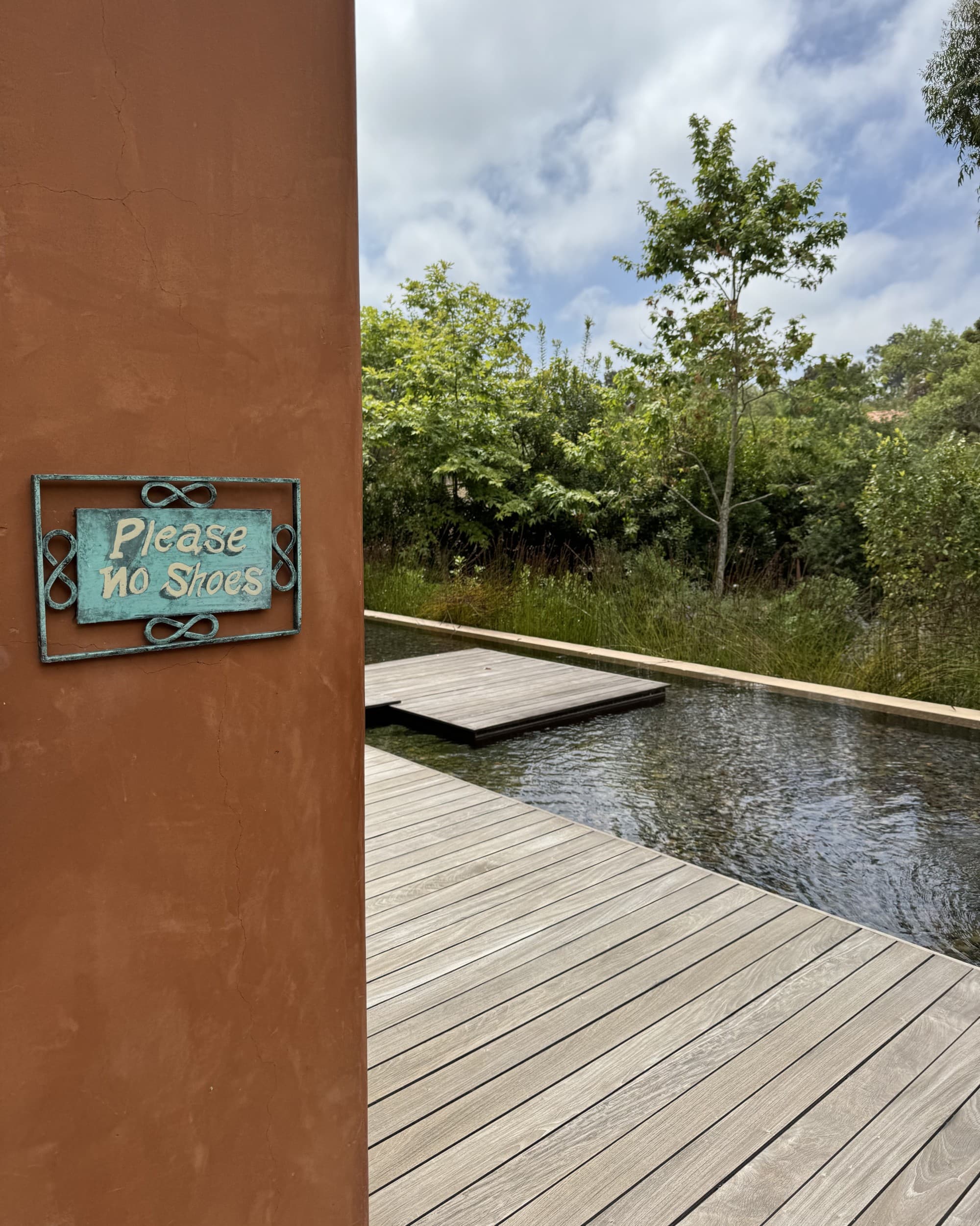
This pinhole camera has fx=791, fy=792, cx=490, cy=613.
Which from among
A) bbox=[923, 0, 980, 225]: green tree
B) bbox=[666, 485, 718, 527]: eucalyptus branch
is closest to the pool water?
bbox=[666, 485, 718, 527]: eucalyptus branch

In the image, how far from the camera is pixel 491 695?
16.1 ft

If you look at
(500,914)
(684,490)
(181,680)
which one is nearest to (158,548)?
(181,680)

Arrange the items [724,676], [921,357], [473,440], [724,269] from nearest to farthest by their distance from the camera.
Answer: [724,676] → [724,269] → [473,440] → [921,357]

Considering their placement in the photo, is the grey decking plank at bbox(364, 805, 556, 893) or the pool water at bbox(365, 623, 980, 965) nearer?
the grey decking plank at bbox(364, 805, 556, 893)

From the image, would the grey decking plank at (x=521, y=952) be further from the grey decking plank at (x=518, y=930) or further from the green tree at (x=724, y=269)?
the green tree at (x=724, y=269)

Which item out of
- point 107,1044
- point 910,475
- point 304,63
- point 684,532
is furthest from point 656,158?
point 107,1044

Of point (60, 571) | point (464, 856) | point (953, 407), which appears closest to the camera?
point (60, 571)

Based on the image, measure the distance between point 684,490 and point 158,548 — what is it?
8.22 meters

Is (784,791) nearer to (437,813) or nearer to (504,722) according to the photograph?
(504,722)

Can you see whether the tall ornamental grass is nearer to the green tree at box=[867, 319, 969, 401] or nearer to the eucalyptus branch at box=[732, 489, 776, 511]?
the eucalyptus branch at box=[732, 489, 776, 511]

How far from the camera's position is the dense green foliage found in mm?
5746

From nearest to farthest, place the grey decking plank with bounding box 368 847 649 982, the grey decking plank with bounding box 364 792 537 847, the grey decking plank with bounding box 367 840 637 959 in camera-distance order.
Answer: the grey decking plank with bounding box 368 847 649 982 < the grey decking plank with bounding box 367 840 637 959 < the grey decking plank with bounding box 364 792 537 847

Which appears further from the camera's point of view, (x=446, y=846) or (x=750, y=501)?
(x=750, y=501)

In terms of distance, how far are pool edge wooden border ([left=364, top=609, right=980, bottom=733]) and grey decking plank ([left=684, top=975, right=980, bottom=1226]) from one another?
287 cm
